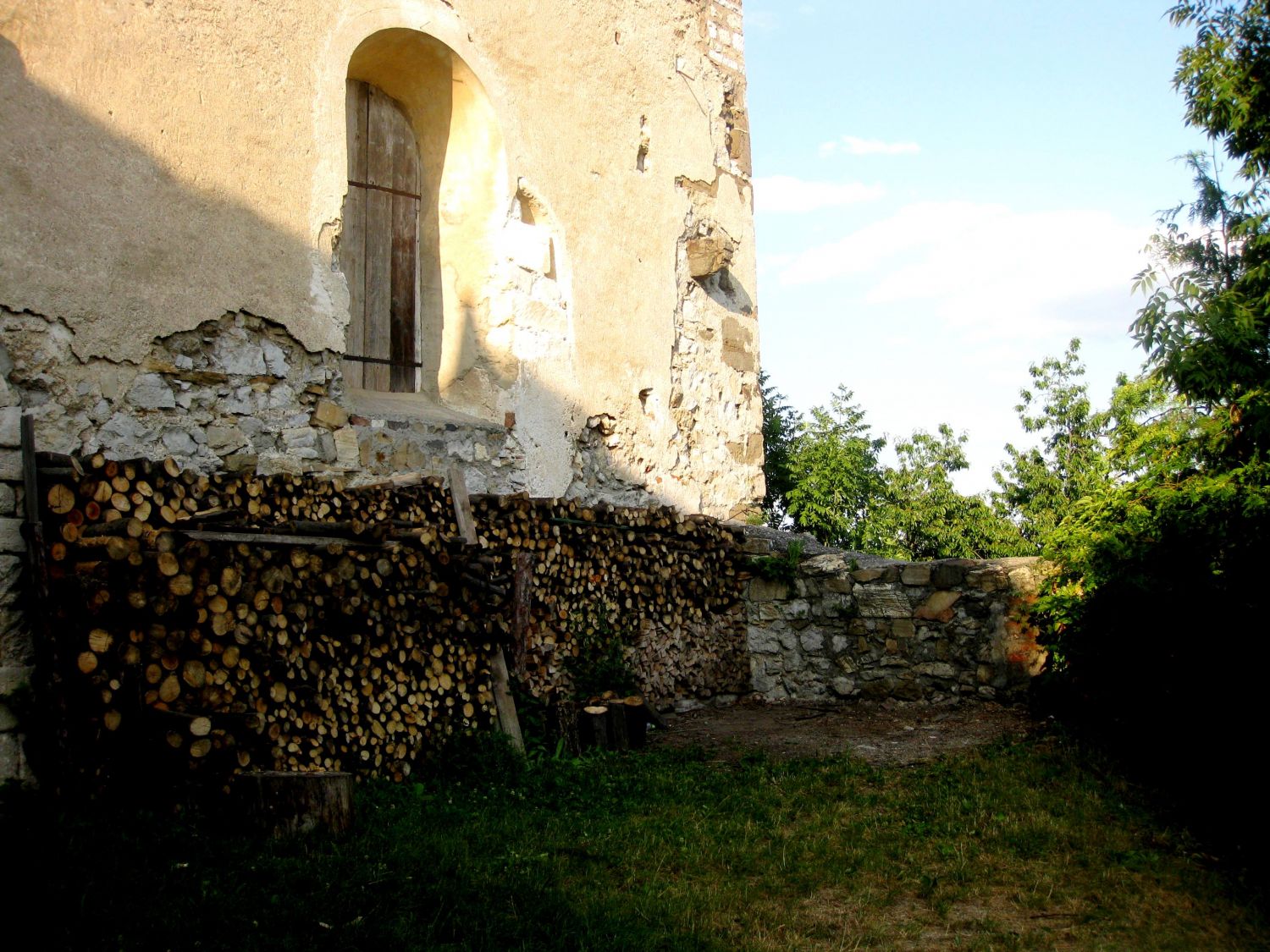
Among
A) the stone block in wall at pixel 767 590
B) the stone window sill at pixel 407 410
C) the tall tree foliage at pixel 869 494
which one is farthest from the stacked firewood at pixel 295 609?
the tall tree foliage at pixel 869 494

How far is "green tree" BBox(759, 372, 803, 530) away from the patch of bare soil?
7.54 m

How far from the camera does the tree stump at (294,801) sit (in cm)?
441

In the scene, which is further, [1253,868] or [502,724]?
[502,724]

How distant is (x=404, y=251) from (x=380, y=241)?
0.22m

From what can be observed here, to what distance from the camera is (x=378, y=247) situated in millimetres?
7930

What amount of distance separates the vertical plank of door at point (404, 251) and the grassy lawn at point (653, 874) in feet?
11.3

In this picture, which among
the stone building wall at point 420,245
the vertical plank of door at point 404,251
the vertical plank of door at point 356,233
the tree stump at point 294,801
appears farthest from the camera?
the vertical plank of door at point 404,251

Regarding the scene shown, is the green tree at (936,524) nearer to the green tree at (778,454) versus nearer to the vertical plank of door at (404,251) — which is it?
the green tree at (778,454)

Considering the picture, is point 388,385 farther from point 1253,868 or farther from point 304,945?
point 1253,868

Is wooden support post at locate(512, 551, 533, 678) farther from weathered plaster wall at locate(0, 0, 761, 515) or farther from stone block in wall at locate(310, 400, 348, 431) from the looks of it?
stone block in wall at locate(310, 400, 348, 431)

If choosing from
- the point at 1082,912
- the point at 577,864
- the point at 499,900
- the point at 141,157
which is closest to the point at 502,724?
the point at 577,864

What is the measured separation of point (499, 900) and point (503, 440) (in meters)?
4.31

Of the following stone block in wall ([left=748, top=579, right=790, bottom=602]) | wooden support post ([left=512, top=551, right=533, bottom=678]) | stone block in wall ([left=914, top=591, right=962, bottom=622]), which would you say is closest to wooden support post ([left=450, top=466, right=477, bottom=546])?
wooden support post ([left=512, top=551, right=533, bottom=678])

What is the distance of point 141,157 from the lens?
5.94 metres
